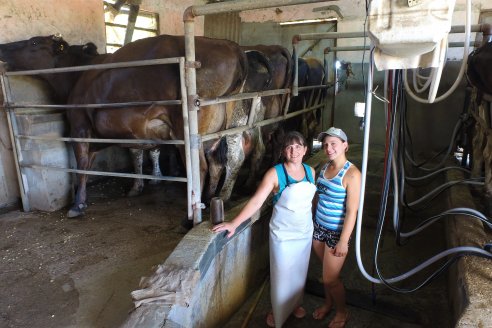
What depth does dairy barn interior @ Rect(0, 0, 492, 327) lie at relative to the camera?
2014mm

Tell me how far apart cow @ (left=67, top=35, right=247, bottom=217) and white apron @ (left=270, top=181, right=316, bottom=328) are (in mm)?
1228

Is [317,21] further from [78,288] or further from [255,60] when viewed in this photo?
[78,288]

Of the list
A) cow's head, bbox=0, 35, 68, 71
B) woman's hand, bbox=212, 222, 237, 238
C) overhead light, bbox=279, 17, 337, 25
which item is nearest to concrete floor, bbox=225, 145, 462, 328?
woman's hand, bbox=212, 222, 237, 238

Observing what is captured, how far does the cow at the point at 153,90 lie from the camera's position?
128 inches

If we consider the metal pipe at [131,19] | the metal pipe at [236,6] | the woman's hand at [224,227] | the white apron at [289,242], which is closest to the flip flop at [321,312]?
the white apron at [289,242]

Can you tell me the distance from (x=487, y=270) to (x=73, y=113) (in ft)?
13.7

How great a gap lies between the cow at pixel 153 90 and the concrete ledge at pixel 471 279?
7.62ft

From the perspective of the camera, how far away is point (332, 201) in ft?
8.35

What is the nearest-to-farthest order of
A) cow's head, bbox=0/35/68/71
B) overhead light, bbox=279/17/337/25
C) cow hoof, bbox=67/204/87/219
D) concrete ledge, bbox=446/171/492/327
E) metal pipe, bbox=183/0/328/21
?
concrete ledge, bbox=446/171/492/327 → metal pipe, bbox=183/0/328/21 → cow hoof, bbox=67/204/87/219 → cow's head, bbox=0/35/68/71 → overhead light, bbox=279/17/337/25

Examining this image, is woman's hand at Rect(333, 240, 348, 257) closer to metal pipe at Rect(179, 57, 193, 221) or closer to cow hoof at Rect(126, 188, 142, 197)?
metal pipe at Rect(179, 57, 193, 221)

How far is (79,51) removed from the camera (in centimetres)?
458

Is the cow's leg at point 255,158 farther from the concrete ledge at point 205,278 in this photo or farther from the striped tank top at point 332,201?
the striped tank top at point 332,201

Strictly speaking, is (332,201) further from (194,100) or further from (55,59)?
(55,59)

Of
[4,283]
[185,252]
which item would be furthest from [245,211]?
[4,283]
